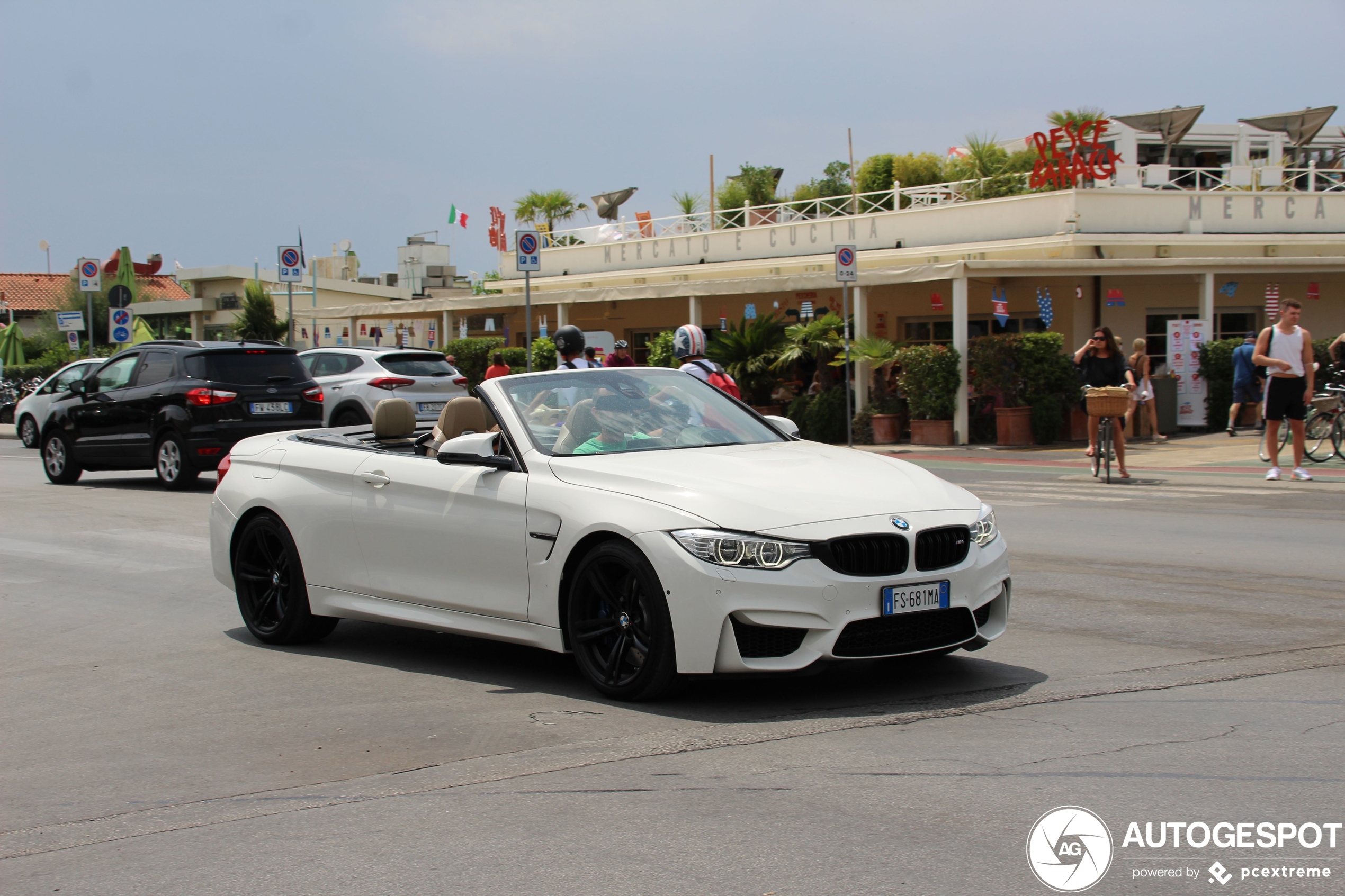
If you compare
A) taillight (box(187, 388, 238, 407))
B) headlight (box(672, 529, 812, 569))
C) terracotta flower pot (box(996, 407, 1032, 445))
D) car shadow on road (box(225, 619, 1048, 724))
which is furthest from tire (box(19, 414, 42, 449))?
headlight (box(672, 529, 812, 569))

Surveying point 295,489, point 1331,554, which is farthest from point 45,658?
point 1331,554

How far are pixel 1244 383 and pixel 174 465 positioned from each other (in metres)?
16.4

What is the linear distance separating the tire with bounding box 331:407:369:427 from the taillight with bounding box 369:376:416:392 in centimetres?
53

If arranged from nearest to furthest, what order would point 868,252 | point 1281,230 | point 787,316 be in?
point 1281,230 < point 868,252 < point 787,316

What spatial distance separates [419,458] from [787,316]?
2682cm

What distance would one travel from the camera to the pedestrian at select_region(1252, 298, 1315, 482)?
15.4 meters

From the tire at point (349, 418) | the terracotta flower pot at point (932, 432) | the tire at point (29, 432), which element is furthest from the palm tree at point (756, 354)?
the tire at point (29, 432)

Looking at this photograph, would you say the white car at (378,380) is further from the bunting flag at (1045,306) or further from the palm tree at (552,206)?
the palm tree at (552,206)

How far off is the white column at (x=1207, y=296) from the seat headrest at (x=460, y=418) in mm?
20856

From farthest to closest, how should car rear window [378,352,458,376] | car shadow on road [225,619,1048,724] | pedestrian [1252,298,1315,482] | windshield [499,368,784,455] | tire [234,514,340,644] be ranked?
car rear window [378,352,458,376] < pedestrian [1252,298,1315,482] < tire [234,514,340,644] < windshield [499,368,784,455] < car shadow on road [225,619,1048,724]

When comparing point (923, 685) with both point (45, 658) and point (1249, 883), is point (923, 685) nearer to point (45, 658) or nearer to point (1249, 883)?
point (1249, 883)

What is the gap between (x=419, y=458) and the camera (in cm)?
688

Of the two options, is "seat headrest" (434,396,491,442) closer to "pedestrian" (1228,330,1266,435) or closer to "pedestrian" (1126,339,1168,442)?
"pedestrian" (1126,339,1168,442)

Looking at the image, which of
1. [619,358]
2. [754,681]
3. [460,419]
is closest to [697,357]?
[619,358]
